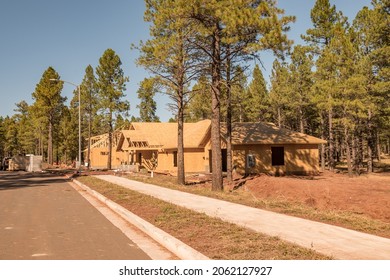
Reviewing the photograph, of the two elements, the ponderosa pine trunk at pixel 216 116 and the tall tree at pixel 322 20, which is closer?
the ponderosa pine trunk at pixel 216 116

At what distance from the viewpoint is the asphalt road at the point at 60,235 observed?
7.16 meters

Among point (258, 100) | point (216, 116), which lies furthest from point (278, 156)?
point (258, 100)

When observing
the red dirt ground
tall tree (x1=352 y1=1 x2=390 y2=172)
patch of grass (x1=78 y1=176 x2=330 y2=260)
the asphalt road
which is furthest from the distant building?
patch of grass (x1=78 y1=176 x2=330 y2=260)

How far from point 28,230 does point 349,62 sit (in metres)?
29.6

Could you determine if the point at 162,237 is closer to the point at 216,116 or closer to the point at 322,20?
the point at 216,116

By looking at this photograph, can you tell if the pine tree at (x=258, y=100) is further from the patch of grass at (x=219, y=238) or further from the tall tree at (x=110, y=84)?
the patch of grass at (x=219, y=238)

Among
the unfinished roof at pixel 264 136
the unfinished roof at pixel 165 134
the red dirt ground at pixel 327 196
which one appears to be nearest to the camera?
the red dirt ground at pixel 327 196

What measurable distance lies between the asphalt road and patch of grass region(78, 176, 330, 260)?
109 cm

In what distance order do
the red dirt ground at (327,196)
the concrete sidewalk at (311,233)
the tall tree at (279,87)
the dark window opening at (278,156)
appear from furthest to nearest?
the tall tree at (279,87)
the dark window opening at (278,156)
the red dirt ground at (327,196)
the concrete sidewalk at (311,233)

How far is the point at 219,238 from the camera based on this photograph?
25.8 feet

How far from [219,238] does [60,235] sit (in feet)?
12.3

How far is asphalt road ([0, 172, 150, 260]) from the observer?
→ 7.16 meters

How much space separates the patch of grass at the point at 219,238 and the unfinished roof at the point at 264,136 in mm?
21191

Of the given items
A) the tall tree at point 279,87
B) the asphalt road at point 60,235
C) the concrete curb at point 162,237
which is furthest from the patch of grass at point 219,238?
the tall tree at point 279,87
